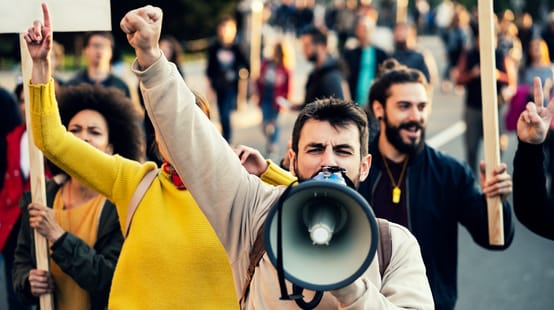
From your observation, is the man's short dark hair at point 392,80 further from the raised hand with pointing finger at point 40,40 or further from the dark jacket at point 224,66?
the dark jacket at point 224,66

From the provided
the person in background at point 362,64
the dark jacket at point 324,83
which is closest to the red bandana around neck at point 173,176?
the dark jacket at point 324,83

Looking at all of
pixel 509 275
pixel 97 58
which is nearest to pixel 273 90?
pixel 97 58

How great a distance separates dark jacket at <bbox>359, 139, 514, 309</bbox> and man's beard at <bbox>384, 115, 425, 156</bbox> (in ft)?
0.33

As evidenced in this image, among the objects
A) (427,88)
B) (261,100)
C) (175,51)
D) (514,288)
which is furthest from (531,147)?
(261,100)

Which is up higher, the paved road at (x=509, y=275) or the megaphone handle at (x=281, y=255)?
the megaphone handle at (x=281, y=255)

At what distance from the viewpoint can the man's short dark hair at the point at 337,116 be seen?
3203 millimetres

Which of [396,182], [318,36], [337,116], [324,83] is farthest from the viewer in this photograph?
[318,36]

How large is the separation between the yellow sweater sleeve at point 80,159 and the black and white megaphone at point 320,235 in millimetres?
1415

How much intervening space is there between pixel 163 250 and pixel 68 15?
0.95m

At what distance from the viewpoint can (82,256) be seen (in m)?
4.24

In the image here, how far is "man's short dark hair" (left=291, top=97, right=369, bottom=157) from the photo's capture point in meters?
3.20

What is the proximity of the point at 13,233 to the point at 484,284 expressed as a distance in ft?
12.2

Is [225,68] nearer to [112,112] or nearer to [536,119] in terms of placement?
[112,112]

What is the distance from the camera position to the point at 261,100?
13.8 meters
